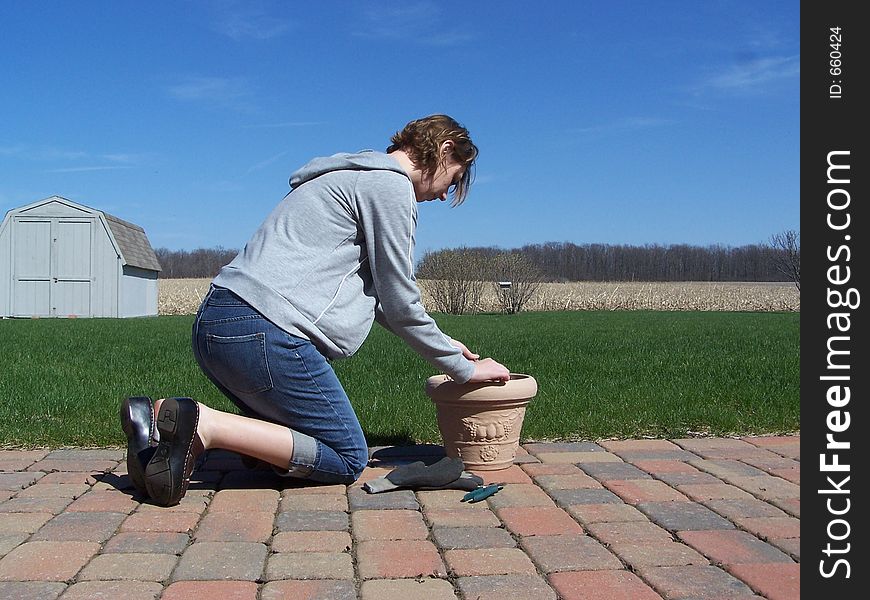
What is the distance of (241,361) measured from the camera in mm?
3121

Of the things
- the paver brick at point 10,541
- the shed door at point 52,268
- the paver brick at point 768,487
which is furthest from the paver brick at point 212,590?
the shed door at point 52,268

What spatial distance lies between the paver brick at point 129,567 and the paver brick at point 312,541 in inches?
12.8

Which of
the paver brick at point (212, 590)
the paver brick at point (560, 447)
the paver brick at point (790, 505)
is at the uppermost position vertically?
the paver brick at point (560, 447)

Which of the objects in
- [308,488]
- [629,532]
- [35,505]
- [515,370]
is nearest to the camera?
[629,532]

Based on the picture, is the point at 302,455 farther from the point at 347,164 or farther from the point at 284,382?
the point at 347,164

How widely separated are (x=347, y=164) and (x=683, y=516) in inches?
70.3

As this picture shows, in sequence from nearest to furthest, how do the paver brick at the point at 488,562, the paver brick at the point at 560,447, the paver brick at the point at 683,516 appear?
the paver brick at the point at 488,562 → the paver brick at the point at 683,516 → the paver brick at the point at 560,447

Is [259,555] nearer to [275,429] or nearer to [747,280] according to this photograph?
[275,429]

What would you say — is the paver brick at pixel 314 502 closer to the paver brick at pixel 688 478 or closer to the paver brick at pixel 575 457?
the paver brick at pixel 575 457

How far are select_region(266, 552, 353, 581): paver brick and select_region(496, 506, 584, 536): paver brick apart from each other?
62cm

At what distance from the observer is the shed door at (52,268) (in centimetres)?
2475

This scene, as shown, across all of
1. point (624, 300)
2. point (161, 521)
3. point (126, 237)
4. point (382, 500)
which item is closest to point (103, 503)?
point (161, 521)

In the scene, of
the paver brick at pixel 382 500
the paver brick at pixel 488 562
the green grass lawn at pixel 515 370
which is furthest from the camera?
the green grass lawn at pixel 515 370

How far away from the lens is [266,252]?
3.14m
